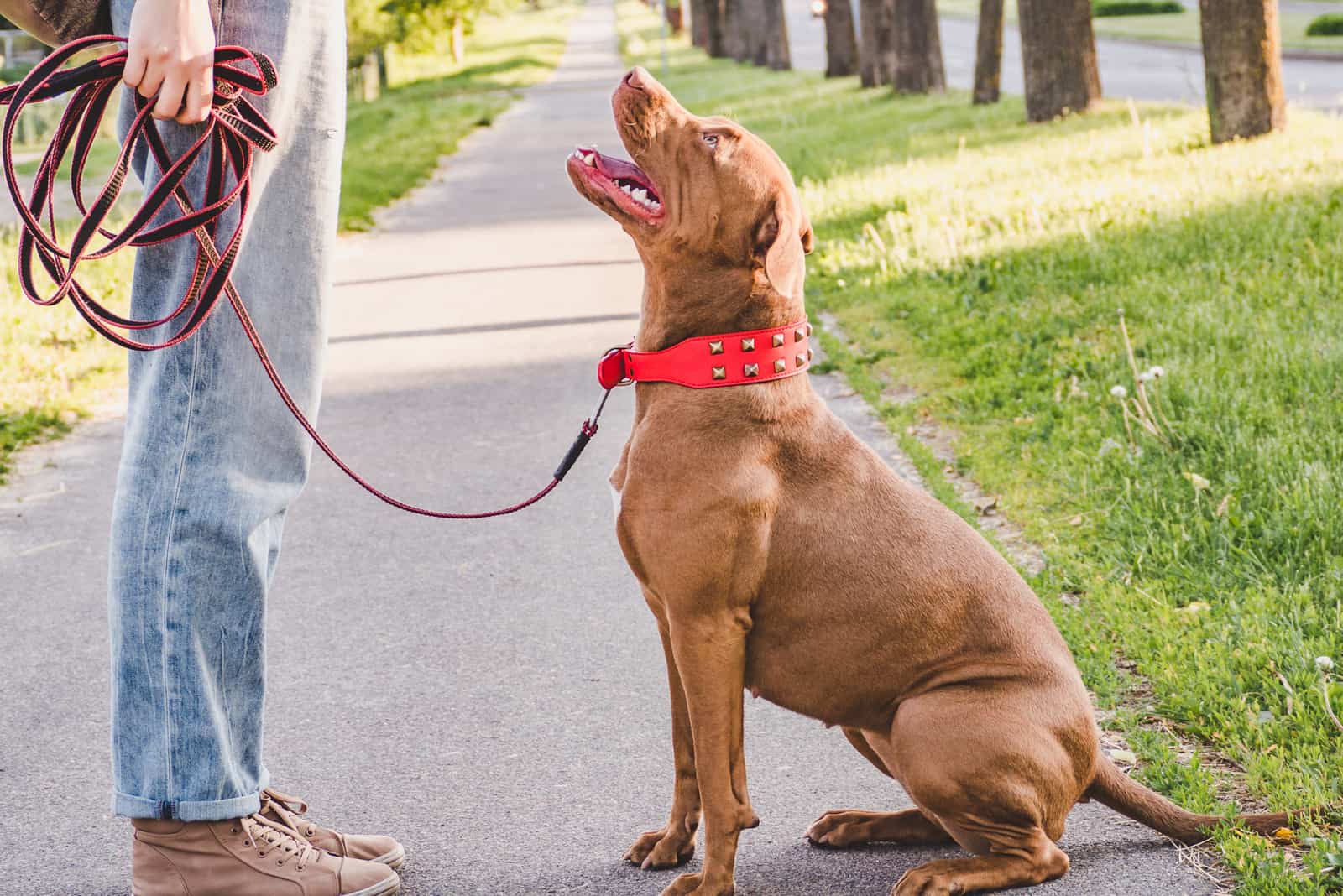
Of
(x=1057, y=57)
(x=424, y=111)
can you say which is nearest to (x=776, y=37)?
(x=424, y=111)

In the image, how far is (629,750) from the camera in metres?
3.88

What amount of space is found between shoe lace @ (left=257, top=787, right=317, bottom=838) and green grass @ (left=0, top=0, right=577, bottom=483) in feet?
13.7

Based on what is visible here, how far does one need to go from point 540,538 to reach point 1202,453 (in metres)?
2.58

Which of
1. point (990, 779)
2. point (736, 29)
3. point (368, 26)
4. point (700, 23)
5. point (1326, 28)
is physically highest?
point (368, 26)

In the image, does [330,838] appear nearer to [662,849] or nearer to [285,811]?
[285,811]

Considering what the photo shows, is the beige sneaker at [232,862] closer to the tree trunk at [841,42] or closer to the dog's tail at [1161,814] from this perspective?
the dog's tail at [1161,814]

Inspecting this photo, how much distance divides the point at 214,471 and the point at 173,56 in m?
0.79

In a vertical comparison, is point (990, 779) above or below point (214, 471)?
below

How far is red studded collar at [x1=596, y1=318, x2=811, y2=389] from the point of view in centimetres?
309

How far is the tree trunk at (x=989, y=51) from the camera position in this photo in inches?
696

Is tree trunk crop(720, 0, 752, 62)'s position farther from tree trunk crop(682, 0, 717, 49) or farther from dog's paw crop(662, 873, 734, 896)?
dog's paw crop(662, 873, 734, 896)

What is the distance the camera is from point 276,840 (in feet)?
9.82

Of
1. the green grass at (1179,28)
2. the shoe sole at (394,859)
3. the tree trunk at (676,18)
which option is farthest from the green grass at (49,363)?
the tree trunk at (676,18)

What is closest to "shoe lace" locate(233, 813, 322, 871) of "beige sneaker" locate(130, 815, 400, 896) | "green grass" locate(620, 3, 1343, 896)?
"beige sneaker" locate(130, 815, 400, 896)
